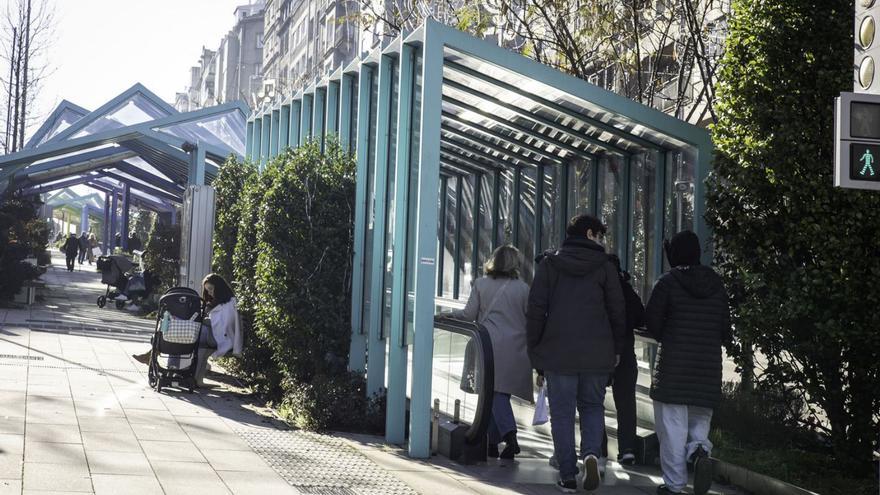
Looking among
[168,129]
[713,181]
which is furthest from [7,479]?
[168,129]

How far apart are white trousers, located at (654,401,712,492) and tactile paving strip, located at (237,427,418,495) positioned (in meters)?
1.88

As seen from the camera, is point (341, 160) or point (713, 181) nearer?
point (713, 181)

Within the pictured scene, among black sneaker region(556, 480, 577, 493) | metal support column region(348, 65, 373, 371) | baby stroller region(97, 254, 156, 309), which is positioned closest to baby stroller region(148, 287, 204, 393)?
metal support column region(348, 65, 373, 371)

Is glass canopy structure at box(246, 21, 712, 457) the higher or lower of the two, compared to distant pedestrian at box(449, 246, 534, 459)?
higher

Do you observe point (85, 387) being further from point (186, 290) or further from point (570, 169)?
point (570, 169)

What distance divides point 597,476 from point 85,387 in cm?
583

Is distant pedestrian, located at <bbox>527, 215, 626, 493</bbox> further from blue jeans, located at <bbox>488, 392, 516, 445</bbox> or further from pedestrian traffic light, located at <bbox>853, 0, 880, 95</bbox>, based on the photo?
pedestrian traffic light, located at <bbox>853, 0, 880, 95</bbox>

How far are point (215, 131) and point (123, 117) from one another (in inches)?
117

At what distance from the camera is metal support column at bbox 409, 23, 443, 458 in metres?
8.81

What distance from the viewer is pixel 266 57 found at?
282 ft

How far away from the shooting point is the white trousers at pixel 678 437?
7.89 meters

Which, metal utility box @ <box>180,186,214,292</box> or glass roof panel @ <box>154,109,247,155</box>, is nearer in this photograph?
metal utility box @ <box>180,186,214,292</box>

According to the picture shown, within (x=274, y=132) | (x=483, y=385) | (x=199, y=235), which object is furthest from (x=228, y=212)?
(x=483, y=385)

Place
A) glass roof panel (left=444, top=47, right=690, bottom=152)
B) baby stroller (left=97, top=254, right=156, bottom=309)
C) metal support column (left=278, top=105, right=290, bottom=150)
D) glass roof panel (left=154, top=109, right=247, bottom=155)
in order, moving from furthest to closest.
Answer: baby stroller (left=97, top=254, right=156, bottom=309)
glass roof panel (left=154, top=109, right=247, bottom=155)
metal support column (left=278, top=105, right=290, bottom=150)
glass roof panel (left=444, top=47, right=690, bottom=152)
